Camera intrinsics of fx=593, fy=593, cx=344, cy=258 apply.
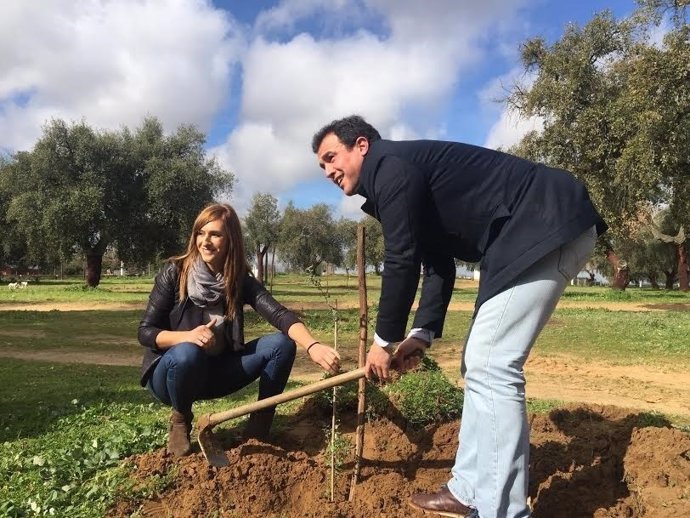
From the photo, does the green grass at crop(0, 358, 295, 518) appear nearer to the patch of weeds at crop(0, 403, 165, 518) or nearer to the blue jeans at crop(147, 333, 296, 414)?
the patch of weeds at crop(0, 403, 165, 518)

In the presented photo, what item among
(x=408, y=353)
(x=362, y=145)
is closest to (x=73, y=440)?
(x=408, y=353)

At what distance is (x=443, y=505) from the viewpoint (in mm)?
2826

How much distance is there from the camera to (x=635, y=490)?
3.07m

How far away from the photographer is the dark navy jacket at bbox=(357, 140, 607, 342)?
2529 mm

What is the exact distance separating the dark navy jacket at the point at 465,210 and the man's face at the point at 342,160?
6 cm

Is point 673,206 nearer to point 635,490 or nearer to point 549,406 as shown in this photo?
point 549,406

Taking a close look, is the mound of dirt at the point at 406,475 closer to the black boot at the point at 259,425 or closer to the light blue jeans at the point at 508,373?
the black boot at the point at 259,425

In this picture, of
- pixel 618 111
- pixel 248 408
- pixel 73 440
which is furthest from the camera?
pixel 618 111

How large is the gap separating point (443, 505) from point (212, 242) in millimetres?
2068

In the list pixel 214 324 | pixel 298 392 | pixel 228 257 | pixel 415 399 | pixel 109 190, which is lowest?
pixel 415 399

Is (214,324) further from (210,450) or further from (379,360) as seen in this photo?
(379,360)

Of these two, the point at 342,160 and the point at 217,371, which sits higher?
the point at 342,160

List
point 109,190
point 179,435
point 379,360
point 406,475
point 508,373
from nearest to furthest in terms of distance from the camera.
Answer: point 508,373
point 379,360
point 406,475
point 179,435
point 109,190

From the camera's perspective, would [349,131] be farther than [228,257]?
No
